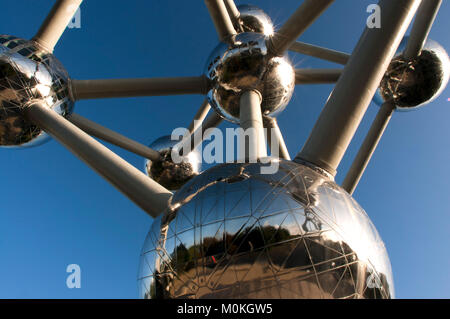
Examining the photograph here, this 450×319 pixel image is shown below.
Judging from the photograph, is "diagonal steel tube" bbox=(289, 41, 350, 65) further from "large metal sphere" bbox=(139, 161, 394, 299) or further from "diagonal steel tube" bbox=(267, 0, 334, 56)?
"large metal sphere" bbox=(139, 161, 394, 299)

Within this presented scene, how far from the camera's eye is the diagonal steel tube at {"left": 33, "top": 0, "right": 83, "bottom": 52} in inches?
182

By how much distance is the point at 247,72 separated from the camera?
4.58m

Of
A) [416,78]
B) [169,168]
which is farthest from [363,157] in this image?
[169,168]

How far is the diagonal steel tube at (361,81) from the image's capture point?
8.11 feet

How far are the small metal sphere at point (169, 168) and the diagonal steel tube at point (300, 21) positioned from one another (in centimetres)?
427

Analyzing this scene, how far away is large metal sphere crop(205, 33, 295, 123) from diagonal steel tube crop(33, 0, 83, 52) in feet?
6.61

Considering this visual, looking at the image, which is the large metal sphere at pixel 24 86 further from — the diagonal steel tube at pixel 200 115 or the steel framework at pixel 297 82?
the diagonal steel tube at pixel 200 115

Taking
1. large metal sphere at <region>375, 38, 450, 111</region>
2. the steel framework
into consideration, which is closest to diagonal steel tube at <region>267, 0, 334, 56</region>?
the steel framework

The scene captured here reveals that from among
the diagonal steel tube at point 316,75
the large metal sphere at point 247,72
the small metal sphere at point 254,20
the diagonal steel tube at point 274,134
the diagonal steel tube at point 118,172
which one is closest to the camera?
the diagonal steel tube at point 118,172

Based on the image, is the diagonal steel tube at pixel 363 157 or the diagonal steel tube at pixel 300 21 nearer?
the diagonal steel tube at pixel 300 21

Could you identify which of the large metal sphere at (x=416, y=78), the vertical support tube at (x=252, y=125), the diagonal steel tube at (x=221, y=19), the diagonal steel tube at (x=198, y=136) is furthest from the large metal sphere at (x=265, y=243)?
the large metal sphere at (x=416, y=78)
